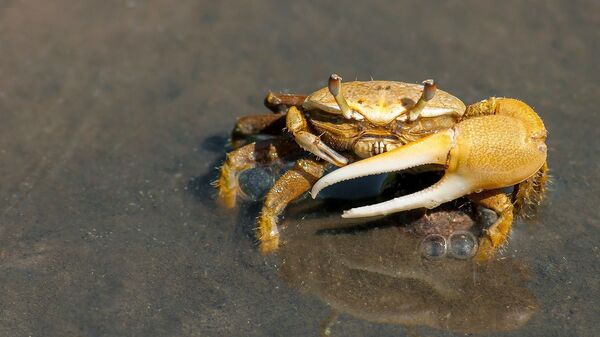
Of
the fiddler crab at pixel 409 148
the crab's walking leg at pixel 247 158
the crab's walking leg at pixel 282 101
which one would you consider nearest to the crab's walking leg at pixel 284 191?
the fiddler crab at pixel 409 148

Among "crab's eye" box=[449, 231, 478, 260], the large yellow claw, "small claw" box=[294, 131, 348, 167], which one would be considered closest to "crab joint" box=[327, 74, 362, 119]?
"small claw" box=[294, 131, 348, 167]

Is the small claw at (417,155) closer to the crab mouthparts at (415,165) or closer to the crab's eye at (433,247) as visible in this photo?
the crab mouthparts at (415,165)

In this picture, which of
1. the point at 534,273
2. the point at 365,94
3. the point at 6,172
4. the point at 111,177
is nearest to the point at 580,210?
the point at 534,273

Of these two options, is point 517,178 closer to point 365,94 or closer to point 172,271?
point 365,94

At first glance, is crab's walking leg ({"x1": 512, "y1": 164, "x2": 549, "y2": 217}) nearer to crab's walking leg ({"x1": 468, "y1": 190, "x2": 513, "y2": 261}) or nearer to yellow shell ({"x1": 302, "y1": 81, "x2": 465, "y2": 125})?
crab's walking leg ({"x1": 468, "y1": 190, "x2": 513, "y2": 261})

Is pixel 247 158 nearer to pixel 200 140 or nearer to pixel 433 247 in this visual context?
pixel 200 140

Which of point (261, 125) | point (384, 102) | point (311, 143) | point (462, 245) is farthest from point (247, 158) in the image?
point (462, 245)
